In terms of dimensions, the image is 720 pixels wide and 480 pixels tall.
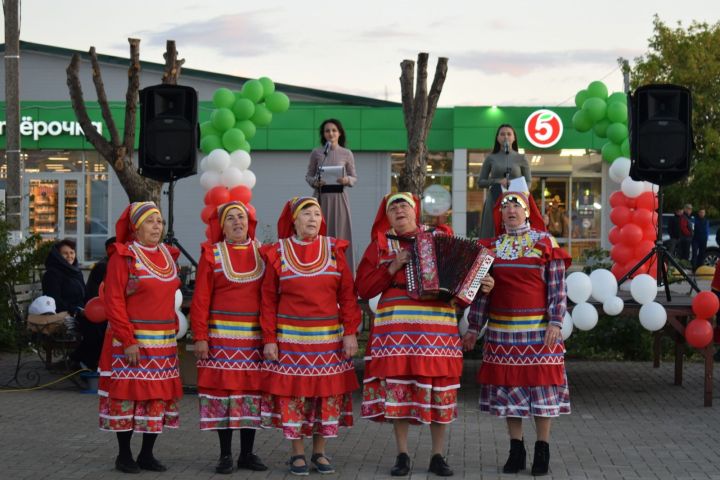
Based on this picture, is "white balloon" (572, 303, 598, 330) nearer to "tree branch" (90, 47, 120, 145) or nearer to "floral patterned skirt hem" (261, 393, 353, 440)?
"floral patterned skirt hem" (261, 393, 353, 440)

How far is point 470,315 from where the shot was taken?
7.74 metres

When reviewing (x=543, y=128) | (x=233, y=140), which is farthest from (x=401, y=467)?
(x=543, y=128)

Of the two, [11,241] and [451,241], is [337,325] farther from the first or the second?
[11,241]

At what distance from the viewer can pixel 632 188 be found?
41.4ft

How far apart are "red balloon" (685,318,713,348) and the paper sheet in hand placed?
13.6ft

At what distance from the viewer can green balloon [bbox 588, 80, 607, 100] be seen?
45.0 ft

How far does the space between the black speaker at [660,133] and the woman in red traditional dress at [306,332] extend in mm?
5038

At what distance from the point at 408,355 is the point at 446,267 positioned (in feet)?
1.99

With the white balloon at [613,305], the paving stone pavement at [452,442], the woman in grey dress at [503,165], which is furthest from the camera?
the woman in grey dress at [503,165]

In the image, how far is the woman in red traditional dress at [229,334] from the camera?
7465 mm

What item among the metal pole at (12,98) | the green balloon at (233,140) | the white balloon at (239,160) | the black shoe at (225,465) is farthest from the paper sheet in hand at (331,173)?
the metal pole at (12,98)

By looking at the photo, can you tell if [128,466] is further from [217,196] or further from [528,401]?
[217,196]

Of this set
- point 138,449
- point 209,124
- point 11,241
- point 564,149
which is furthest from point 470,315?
point 564,149

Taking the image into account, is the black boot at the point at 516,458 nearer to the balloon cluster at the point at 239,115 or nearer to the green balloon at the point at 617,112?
the green balloon at the point at 617,112
